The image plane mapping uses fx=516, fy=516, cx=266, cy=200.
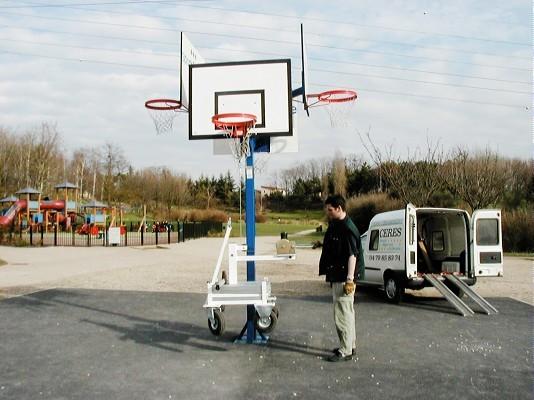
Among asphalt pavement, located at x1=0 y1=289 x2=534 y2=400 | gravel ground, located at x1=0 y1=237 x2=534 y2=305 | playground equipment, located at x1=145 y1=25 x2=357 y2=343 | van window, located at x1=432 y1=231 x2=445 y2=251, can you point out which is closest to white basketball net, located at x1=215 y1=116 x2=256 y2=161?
playground equipment, located at x1=145 y1=25 x2=357 y2=343

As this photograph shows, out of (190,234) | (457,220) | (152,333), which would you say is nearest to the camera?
(152,333)

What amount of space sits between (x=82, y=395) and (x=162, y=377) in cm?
85

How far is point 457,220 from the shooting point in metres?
11.8

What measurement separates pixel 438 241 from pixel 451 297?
2.66 meters

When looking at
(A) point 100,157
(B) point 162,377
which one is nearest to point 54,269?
(B) point 162,377

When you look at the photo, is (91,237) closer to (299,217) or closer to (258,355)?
(258,355)

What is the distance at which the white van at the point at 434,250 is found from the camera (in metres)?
10.1

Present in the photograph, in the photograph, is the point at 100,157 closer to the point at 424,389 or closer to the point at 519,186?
the point at 519,186

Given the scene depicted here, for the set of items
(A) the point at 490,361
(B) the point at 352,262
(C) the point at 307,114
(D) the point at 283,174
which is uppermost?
(D) the point at 283,174

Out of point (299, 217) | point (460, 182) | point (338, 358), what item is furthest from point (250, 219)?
point (299, 217)

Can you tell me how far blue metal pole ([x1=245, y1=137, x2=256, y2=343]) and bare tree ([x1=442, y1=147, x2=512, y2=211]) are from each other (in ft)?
77.8

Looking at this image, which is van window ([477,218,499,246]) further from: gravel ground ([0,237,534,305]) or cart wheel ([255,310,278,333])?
cart wheel ([255,310,278,333])

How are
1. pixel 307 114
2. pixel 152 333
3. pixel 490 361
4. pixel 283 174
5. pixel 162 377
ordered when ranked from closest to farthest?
pixel 162 377, pixel 490 361, pixel 152 333, pixel 307 114, pixel 283 174

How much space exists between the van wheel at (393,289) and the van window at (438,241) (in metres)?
1.90
